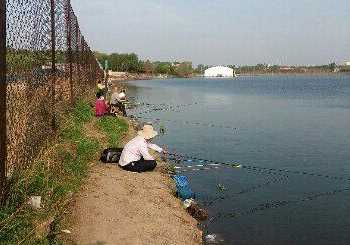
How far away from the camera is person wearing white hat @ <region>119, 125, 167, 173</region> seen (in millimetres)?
11227

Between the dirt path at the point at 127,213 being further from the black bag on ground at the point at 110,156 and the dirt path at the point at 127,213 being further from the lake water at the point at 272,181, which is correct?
the lake water at the point at 272,181

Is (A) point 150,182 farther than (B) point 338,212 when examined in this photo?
No

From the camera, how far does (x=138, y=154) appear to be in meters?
11.4

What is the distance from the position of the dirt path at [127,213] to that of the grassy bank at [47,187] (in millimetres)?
317

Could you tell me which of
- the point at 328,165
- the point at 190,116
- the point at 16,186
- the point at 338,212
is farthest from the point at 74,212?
the point at 190,116

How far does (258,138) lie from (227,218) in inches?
507

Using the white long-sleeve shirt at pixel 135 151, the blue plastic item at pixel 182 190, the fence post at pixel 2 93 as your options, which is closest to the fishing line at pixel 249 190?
the blue plastic item at pixel 182 190

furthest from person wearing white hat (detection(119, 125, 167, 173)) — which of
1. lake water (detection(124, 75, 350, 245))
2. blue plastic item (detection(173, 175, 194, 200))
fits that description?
lake water (detection(124, 75, 350, 245))

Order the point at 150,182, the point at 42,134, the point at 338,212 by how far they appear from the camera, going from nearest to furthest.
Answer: the point at 42,134 < the point at 150,182 < the point at 338,212

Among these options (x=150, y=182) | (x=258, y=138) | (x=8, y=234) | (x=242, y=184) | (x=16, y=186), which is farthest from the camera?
(x=258, y=138)

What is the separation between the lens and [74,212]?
785 cm

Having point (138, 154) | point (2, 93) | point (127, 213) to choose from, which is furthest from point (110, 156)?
point (2, 93)

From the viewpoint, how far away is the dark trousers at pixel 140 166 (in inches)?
449

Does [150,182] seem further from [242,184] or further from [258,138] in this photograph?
[258,138]
